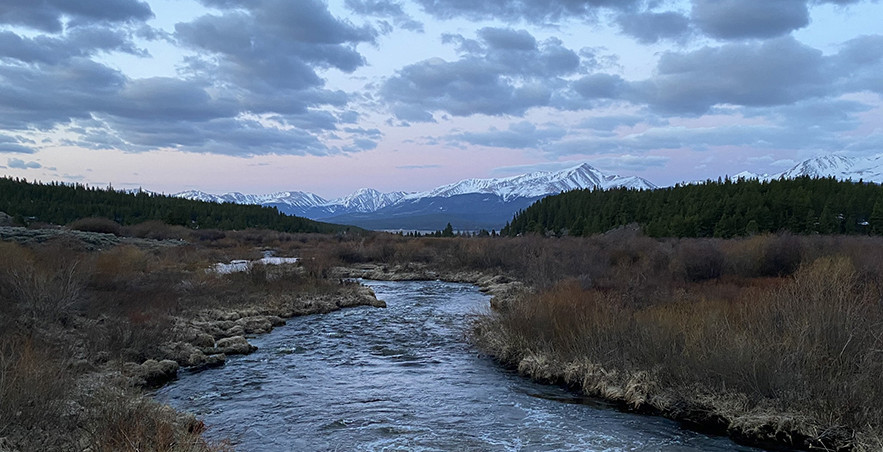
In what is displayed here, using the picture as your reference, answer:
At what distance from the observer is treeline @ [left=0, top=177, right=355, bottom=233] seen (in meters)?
94.1

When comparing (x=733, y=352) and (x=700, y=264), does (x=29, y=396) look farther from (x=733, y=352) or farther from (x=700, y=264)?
(x=700, y=264)

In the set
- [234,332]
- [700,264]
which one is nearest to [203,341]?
[234,332]

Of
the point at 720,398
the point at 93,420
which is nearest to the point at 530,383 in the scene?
the point at 720,398

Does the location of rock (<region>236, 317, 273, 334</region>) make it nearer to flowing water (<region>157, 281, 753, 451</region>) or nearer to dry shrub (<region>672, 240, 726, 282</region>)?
flowing water (<region>157, 281, 753, 451</region>)

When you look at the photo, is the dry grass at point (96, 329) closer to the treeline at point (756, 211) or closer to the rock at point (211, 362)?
the rock at point (211, 362)

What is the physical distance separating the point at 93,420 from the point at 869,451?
43.2 ft

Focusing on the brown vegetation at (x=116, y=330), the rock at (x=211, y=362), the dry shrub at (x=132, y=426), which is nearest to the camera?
the dry shrub at (x=132, y=426)

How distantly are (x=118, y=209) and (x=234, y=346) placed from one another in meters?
102

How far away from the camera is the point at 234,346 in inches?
756

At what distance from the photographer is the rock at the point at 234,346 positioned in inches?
746

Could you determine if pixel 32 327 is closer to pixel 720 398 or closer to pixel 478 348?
pixel 478 348

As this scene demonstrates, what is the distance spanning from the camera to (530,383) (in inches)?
615

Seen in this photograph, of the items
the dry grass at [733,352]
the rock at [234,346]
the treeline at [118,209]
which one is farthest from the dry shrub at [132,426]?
the treeline at [118,209]

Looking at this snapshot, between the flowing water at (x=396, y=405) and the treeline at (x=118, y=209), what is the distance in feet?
276
